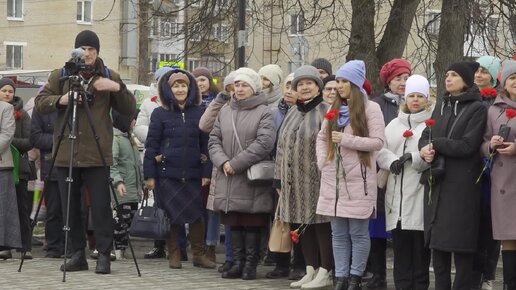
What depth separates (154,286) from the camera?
10.3 m

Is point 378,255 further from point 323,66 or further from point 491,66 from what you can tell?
point 323,66

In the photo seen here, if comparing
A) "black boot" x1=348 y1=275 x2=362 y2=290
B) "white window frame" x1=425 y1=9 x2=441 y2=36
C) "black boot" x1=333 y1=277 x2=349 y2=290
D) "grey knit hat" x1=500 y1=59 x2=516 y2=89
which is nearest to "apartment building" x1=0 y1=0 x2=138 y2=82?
"white window frame" x1=425 y1=9 x2=441 y2=36

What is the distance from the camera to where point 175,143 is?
11766 millimetres

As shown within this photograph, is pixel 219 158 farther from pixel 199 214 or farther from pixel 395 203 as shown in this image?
pixel 395 203

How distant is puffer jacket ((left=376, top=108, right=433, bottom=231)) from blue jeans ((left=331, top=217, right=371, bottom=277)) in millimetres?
257

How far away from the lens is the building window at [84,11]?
6366 cm

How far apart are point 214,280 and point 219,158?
3.70 feet

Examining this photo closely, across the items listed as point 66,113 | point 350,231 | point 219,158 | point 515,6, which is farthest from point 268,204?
point 515,6

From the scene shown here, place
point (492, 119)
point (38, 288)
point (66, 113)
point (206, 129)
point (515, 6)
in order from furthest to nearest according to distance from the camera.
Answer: point (515, 6) < point (206, 129) < point (66, 113) < point (38, 288) < point (492, 119)

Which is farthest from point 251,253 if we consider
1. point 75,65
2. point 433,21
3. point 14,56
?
point 14,56

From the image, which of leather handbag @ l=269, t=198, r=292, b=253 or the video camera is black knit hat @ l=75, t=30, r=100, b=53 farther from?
leather handbag @ l=269, t=198, r=292, b=253

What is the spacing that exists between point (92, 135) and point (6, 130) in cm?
167

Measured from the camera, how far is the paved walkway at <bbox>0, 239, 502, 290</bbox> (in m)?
10.3

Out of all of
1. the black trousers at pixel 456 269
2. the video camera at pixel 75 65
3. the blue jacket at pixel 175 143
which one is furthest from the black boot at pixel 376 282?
the video camera at pixel 75 65
